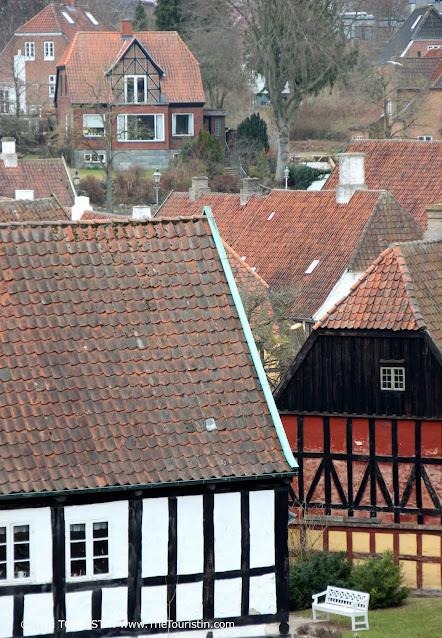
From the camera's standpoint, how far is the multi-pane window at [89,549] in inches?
666

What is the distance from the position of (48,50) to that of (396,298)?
228ft

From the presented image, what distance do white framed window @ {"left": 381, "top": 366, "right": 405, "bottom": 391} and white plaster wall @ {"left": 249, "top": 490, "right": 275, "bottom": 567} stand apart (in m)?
Answer: 7.67

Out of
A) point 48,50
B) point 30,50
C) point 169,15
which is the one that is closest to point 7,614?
point 169,15

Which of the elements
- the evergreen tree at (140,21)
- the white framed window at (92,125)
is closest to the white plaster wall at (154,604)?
the white framed window at (92,125)

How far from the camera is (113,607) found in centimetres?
1698

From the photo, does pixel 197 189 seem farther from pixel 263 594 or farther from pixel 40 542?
pixel 40 542

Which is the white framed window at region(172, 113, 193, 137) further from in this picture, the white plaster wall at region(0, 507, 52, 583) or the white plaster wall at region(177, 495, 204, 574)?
the white plaster wall at region(0, 507, 52, 583)

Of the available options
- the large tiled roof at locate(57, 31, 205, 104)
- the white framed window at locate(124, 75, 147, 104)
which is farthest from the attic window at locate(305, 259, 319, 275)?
the white framed window at locate(124, 75, 147, 104)

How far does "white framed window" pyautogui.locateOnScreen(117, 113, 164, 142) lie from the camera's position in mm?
72938

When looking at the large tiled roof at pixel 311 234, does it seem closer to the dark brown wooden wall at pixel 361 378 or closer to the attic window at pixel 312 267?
the attic window at pixel 312 267

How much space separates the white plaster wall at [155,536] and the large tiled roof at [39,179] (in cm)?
3418

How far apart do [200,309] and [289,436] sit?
8.05 m

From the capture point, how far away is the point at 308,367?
25.4 m

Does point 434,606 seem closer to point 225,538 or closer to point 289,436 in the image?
point 289,436
